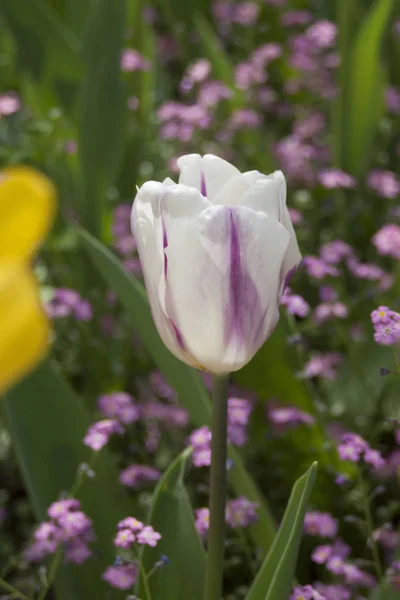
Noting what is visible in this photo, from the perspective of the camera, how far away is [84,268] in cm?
138

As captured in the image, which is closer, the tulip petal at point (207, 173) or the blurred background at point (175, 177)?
the tulip petal at point (207, 173)

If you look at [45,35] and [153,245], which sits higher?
[153,245]

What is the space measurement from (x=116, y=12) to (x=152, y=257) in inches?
36.7

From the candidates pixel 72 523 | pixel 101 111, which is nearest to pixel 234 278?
pixel 72 523

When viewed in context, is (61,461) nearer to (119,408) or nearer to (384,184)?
(119,408)

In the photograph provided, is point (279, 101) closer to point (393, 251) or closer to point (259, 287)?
Result: point (393, 251)

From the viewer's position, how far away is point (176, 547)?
69cm

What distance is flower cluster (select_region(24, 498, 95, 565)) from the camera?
2.48ft

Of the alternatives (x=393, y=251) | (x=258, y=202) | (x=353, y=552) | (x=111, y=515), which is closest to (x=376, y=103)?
(x=393, y=251)

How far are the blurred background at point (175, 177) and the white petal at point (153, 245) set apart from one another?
0.94ft

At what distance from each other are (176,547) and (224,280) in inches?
12.1

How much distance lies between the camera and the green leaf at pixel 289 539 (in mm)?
540

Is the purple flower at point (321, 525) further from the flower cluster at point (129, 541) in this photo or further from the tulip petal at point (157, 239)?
the tulip petal at point (157, 239)

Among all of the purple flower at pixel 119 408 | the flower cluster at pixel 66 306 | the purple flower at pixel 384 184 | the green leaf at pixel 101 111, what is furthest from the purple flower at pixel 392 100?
the purple flower at pixel 119 408
